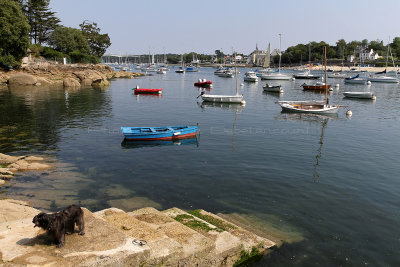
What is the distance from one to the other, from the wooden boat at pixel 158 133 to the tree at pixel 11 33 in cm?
5548

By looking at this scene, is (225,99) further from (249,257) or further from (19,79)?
(19,79)

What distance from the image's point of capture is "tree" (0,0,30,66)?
6856cm

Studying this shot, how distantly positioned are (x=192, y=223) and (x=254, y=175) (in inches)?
374

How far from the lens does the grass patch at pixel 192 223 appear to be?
12.7 metres

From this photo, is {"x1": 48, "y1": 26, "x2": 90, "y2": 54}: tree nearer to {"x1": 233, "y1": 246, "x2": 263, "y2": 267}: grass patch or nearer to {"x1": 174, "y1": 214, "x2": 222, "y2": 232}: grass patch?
{"x1": 174, "y1": 214, "x2": 222, "y2": 232}: grass patch

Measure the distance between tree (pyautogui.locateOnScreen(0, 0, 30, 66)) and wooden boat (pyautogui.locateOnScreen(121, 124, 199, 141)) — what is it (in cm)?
5548

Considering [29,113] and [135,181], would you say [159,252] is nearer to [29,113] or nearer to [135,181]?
[135,181]

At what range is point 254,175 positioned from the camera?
71.3ft

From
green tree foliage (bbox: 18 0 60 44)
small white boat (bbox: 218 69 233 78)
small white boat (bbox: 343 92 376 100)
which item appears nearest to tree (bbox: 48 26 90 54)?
green tree foliage (bbox: 18 0 60 44)

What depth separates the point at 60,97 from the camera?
58.5m

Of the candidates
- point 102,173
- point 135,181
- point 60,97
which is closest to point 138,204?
point 135,181

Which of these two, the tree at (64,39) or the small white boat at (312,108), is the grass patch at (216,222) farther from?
the tree at (64,39)

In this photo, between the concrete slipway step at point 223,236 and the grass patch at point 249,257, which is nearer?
the concrete slipway step at point 223,236

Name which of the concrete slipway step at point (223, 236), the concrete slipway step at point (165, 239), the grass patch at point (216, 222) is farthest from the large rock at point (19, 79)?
the concrete slipway step at point (165, 239)
